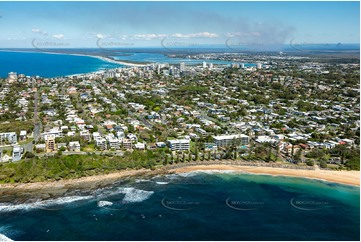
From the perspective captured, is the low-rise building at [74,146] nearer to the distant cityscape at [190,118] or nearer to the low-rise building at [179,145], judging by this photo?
the distant cityscape at [190,118]

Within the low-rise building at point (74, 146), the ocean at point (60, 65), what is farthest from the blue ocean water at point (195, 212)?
the ocean at point (60, 65)

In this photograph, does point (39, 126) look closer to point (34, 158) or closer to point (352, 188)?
point (34, 158)

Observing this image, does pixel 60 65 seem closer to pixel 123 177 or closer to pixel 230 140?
pixel 230 140

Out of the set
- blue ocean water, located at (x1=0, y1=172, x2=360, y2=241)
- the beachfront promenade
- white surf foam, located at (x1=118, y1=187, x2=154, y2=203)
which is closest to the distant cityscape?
the beachfront promenade

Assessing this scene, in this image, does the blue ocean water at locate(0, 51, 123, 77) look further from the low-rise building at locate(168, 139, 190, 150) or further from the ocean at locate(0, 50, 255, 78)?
the low-rise building at locate(168, 139, 190, 150)

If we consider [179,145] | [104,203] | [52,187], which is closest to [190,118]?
[179,145]

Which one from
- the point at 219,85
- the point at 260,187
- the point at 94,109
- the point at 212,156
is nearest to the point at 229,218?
the point at 260,187

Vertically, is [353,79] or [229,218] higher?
[353,79]
